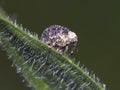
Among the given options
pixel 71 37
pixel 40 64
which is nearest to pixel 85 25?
pixel 71 37

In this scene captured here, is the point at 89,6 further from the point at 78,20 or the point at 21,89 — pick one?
the point at 21,89

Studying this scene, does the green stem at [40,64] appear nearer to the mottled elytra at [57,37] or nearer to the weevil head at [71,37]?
the mottled elytra at [57,37]

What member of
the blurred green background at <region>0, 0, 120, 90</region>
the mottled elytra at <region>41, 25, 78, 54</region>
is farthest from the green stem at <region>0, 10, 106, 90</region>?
the blurred green background at <region>0, 0, 120, 90</region>

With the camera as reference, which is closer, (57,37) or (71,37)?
(57,37)

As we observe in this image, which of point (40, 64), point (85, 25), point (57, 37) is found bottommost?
point (40, 64)

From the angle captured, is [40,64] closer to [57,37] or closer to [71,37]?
[57,37]

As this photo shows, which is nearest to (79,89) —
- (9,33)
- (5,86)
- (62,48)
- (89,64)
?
(62,48)

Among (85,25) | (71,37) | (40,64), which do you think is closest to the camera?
(40,64)
